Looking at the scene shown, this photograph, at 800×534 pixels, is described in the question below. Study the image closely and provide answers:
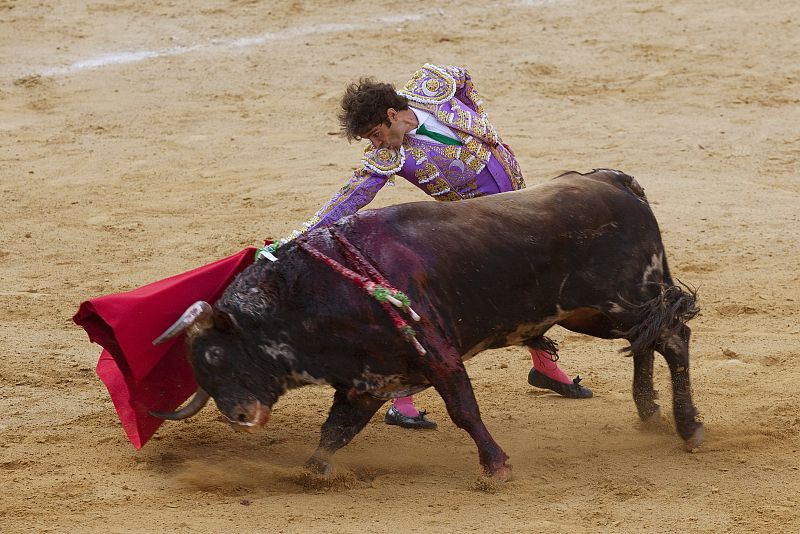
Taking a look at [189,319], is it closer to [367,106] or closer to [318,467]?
[318,467]

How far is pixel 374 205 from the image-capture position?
8.23 metres

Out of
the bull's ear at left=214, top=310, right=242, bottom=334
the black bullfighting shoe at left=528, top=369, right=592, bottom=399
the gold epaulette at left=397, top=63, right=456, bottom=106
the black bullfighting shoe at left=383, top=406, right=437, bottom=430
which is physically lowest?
the black bullfighting shoe at left=383, top=406, right=437, bottom=430

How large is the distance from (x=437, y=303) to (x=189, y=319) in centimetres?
94

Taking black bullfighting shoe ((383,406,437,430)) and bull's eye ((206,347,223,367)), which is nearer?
bull's eye ((206,347,223,367))

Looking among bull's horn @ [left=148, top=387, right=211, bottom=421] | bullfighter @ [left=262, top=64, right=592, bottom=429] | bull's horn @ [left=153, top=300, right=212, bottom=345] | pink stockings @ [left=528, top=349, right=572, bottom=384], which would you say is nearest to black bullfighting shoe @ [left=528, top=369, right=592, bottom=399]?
pink stockings @ [left=528, top=349, right=572, bottom=384]

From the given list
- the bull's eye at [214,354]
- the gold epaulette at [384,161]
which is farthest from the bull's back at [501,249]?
the bull's eye at [214,354]

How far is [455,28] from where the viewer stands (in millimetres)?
11641

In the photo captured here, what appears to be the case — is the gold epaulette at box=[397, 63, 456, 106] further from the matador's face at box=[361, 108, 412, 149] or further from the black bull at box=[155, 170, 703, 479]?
the black bull at box=[155, 170, 703, 479]

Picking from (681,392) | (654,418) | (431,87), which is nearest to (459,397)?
(681,392)

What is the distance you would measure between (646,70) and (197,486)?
7.12 m

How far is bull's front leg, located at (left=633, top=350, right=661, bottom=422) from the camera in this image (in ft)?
17.5

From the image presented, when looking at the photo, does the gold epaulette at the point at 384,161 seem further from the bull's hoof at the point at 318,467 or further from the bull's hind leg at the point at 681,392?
the bull's hind leg at the point at 681,392

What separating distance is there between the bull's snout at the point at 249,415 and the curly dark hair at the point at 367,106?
118cm

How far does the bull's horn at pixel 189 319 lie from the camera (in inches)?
182
